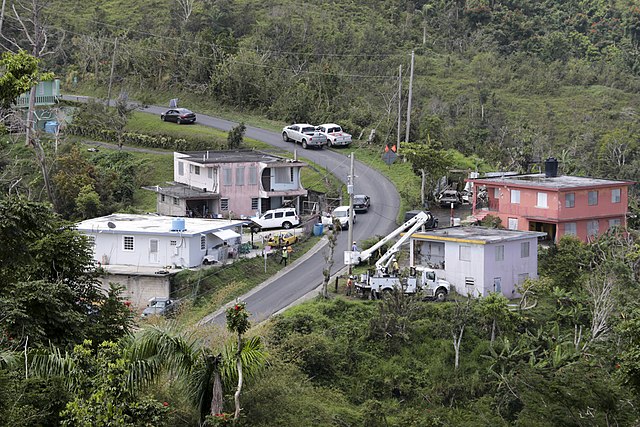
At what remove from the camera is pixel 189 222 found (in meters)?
38.7

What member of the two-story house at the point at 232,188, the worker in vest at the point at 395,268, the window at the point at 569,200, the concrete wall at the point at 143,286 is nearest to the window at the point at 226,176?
the two-story house at the point at 232,188

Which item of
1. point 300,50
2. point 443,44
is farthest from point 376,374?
point 443,44

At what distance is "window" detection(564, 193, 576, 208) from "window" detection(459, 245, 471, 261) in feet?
24.5

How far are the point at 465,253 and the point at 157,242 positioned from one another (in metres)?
10.4

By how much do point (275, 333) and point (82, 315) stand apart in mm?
11650

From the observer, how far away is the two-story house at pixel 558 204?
133ft

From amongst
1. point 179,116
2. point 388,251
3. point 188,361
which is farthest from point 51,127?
point 188,361

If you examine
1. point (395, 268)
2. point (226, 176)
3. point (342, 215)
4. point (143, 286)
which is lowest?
point (143, 286)

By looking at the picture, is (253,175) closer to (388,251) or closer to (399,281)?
(388,251)

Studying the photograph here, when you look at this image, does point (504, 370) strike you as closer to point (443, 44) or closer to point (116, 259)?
point (116, 259)

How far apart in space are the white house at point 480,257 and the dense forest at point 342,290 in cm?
134

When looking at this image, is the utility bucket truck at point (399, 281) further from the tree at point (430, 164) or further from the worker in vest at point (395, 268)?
the tree at point (430, 164)

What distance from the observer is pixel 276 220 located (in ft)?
138

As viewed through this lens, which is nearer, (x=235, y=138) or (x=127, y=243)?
(x=127, y=243)
